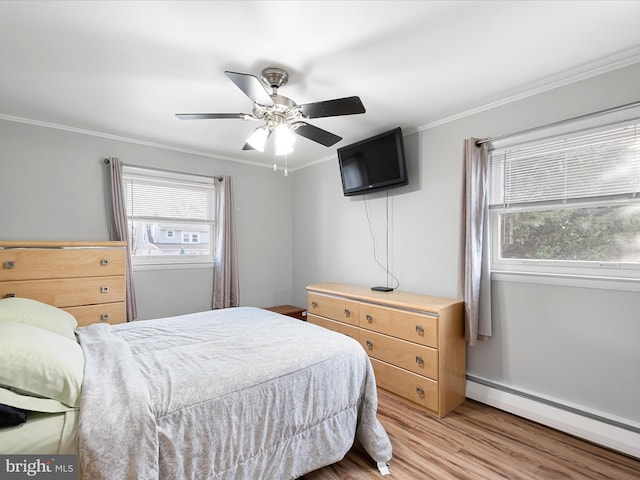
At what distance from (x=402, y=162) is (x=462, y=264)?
1.09 meters

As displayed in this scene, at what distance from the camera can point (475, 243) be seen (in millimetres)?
2527

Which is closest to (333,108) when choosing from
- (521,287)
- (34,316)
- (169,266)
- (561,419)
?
(521,287)

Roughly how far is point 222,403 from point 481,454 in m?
1.69

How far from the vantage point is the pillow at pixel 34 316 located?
1.66 m

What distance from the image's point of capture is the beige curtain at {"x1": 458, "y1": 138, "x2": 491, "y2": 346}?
8.30 feet

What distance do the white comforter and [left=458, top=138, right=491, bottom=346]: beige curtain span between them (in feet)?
3.74

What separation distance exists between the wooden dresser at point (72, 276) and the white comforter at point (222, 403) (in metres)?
0.75

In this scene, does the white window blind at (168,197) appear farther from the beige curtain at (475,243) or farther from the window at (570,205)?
the window at (570,205)

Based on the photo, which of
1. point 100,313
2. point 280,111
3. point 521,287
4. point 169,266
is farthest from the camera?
point 169,266

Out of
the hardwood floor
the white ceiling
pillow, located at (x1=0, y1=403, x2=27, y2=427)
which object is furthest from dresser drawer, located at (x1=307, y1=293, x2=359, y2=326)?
pillow, located at (x1=0, y1=403, x2=27, y2=427)

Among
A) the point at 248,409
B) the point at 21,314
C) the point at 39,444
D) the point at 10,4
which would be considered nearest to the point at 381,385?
the point at 248,409

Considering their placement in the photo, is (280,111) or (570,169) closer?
(280,111)

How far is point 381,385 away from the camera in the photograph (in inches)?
111

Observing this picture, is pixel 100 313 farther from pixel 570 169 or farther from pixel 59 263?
pixel 570 169
